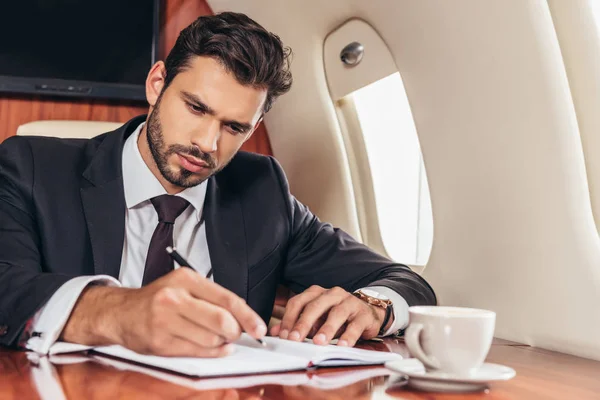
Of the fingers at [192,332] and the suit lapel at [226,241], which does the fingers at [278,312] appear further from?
the fingers at [192,332]

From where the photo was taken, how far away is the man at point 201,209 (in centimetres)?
149

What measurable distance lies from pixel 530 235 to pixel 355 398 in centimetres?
87

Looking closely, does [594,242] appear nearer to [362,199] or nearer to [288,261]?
[288,261]

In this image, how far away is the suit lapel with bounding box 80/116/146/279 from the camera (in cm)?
158

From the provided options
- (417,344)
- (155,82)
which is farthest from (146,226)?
(417,344)

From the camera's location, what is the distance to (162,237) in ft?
5.49

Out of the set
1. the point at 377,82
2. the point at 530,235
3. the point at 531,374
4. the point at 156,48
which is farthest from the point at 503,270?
the point at 156,48

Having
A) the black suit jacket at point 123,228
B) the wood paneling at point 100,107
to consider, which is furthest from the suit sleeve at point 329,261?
the wood paneling at point 100,107

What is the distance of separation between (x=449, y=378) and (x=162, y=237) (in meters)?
0.92

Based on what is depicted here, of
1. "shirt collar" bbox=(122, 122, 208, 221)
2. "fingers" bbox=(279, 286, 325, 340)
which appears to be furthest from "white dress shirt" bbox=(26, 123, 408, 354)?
"fingers" bbox=(279, 286, 325, 340)

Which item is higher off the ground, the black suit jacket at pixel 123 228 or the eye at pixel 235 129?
the eye at pixel 235 129

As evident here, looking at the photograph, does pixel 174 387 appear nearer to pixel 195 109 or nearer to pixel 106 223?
pixel 106 223

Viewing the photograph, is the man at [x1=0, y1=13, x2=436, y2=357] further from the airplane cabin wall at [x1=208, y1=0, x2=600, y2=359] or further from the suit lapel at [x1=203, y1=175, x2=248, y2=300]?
the airplane cabin wall at [x1=208, y1=0, x2=600, y2=359]

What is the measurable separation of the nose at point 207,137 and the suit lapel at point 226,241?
0.56 ft
